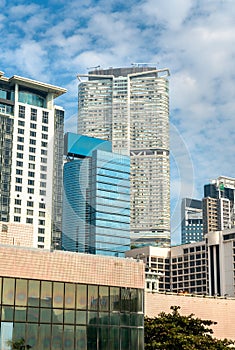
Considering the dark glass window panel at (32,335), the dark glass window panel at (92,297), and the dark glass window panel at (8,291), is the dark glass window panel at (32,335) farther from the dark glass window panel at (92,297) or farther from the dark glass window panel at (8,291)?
the dark glass window panel at (92,297)

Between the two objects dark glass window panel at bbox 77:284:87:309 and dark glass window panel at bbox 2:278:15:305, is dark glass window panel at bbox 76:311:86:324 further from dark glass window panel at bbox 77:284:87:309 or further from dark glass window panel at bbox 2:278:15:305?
dark glass window panel at bbox 2:278:15:305

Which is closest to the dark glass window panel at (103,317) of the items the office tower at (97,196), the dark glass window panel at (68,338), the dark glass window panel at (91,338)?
the dark glass window panel at (91,338)

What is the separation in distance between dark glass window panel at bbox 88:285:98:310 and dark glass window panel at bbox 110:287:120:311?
106cm

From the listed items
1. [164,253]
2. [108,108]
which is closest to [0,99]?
[164,253]

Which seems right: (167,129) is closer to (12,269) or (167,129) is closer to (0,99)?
(12,269)

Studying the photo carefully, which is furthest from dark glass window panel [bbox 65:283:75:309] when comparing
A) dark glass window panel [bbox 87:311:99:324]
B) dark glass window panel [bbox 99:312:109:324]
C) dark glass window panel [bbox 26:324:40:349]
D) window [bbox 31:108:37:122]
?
window [bbox 31:108:37:122]

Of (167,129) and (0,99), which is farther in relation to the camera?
(0,99)

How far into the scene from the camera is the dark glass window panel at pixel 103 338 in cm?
3428

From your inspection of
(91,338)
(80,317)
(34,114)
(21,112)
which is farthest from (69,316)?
(34,114)

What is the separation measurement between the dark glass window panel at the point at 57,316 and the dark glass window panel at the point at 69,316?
0.29 metres

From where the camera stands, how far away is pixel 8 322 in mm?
31234

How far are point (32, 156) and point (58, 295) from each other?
130 meters

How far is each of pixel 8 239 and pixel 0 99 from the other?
125 metres

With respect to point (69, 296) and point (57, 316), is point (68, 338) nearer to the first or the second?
point (57, 316)
